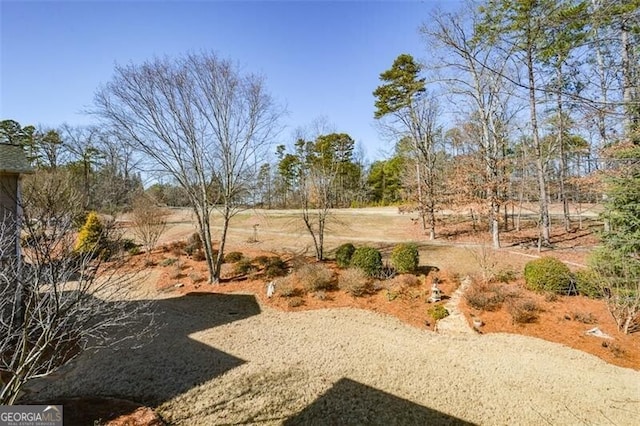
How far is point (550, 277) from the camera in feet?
27.6

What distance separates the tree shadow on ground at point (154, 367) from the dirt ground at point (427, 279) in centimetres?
38

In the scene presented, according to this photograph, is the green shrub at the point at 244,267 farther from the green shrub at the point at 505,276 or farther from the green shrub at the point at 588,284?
the green shrub at the point at 588,284

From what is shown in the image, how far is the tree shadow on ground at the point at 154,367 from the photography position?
528 cm

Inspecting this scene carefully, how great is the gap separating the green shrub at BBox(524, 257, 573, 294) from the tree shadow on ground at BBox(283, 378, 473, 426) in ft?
19.4

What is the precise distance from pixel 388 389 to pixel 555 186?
2122 centimetres

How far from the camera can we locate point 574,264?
10664 millimetres

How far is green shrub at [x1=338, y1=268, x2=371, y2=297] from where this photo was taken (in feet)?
32.0

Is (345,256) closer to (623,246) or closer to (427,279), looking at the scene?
(427,279)

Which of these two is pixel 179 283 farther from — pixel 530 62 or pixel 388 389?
pixel 530 62

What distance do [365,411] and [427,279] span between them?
641cm

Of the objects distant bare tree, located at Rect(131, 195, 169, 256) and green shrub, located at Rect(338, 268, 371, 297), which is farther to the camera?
distant bare tree, located at Rect(131, 195, 169, 256)

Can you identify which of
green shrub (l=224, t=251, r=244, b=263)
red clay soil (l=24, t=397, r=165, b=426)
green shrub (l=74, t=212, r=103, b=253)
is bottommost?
red clay soil (l=24, t=397, r=165, b=426)

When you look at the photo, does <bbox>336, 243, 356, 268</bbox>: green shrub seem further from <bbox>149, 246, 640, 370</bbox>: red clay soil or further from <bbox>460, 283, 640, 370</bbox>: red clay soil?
<bbox>460, 283, 640, 370</bbox>: red clay soil

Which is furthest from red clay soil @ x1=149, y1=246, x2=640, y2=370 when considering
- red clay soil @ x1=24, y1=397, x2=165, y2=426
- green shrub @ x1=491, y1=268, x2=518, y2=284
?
red clay soil @ x1=24, y1=397, x2=165, y2=426
